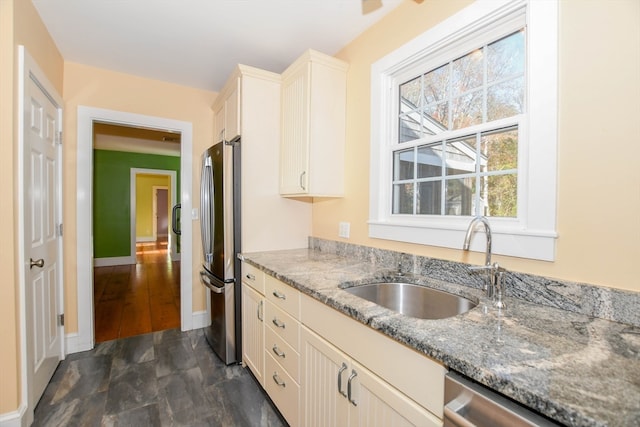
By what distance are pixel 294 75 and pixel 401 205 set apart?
1249mm

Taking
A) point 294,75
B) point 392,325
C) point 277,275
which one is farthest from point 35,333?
A: point 294,75

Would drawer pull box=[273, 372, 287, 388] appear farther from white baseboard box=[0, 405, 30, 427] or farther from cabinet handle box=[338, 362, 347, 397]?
white baseboard box=[0, 405, 30, 427]

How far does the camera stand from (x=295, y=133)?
2.19m

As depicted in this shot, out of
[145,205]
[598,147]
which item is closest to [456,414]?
[598,147]

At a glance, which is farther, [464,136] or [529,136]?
[464,136]

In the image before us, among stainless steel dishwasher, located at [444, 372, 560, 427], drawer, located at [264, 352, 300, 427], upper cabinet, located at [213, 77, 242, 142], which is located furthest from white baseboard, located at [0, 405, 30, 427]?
stainless steel dishwasher, located at [444, 372, 560, 427]

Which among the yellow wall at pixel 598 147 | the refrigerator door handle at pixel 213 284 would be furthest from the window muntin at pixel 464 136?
the refrigerator door handle at pixel 213 284

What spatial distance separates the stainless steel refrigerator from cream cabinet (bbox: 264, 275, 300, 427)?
49cm

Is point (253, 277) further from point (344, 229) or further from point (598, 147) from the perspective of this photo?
point (598, 147)

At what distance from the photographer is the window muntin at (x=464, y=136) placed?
133cm

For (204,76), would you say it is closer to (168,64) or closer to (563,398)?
(168,64)

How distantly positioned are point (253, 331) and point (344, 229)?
956mm

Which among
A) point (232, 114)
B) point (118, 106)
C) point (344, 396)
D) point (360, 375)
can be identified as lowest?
point (344, 396)

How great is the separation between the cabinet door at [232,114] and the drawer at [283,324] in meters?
1.33
